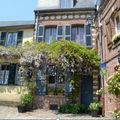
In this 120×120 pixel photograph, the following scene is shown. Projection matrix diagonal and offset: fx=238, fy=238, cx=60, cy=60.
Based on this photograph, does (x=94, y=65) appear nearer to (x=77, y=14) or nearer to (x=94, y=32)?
(x=94, y=32)

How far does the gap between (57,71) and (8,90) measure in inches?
148

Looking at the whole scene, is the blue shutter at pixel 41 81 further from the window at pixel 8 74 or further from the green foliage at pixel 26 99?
the window at pixel 8 74

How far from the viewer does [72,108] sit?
1395 cm

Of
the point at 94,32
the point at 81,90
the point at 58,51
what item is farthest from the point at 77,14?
the point at 81,90

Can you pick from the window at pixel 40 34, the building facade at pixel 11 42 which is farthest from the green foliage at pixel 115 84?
the window at pixel 40 34

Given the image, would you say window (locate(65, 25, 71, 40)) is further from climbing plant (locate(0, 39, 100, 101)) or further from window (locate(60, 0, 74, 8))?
climbing plant (locate(0, 39, 100, 101))

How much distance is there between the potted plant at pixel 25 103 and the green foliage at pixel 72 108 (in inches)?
78.0

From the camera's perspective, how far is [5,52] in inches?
640

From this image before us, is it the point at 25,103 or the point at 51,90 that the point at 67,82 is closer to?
the point at 51,90

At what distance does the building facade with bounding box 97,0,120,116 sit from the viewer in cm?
1105

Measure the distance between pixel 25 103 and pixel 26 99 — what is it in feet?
1.02

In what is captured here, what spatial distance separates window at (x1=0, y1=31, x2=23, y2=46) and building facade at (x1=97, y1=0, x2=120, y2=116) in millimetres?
7080

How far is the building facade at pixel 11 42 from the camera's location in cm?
1628

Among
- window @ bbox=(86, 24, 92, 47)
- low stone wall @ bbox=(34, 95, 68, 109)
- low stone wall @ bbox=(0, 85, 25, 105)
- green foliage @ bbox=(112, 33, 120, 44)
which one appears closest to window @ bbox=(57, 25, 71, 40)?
window @ bbox=(86, 24, 92, 47)
